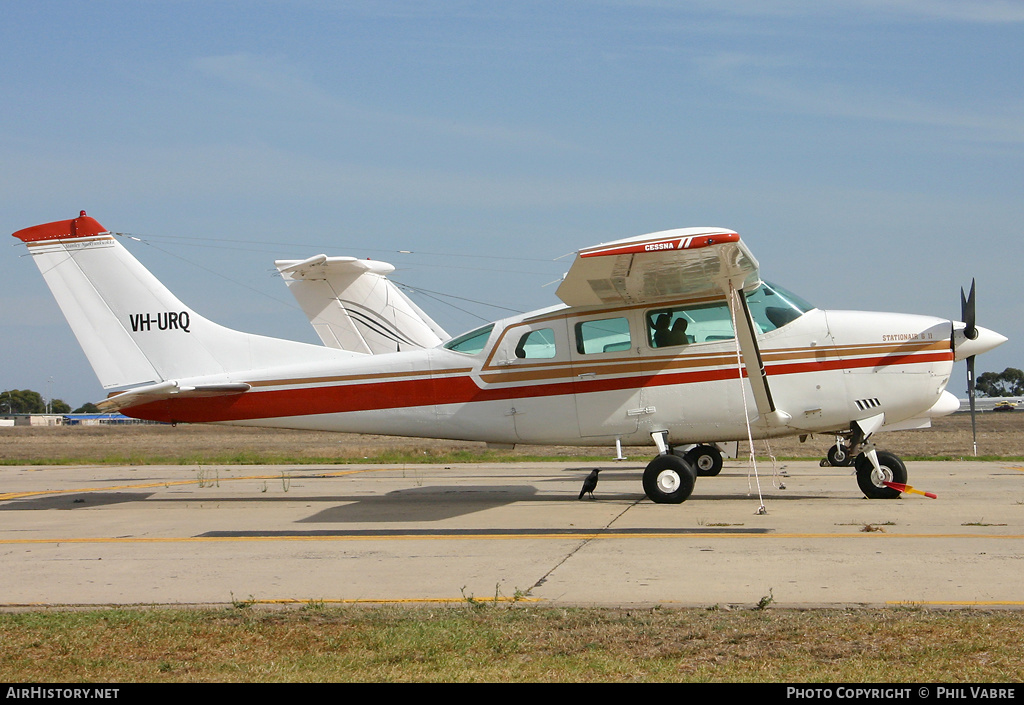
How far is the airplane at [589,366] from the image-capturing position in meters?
11.8

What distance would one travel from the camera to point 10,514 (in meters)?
12.4

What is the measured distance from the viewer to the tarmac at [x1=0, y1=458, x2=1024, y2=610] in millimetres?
6453

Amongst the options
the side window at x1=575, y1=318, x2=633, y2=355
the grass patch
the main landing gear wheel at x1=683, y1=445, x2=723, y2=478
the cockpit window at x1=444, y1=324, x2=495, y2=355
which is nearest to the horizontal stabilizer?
the cockpit window at x1=444, y1=324, x2=495, y2=355

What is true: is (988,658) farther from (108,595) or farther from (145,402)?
(145,402)

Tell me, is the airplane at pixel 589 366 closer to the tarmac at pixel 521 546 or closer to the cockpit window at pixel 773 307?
the cockpit window at pixel 773 307

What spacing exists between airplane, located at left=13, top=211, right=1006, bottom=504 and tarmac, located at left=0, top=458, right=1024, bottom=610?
41.6 inches

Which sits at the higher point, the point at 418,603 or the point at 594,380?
the point at 594,380

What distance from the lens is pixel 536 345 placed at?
12562 mm

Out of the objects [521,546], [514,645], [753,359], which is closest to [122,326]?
[521,546]

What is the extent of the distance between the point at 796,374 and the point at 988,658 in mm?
7770

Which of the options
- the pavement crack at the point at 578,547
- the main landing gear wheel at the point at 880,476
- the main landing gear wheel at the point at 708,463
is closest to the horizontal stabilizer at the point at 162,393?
the pavement crack at the point at 578,547

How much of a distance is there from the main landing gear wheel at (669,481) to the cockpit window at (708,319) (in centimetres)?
160

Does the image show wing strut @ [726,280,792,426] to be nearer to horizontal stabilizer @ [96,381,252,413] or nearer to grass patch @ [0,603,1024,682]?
grass patch @ [0,603,1024,682]
